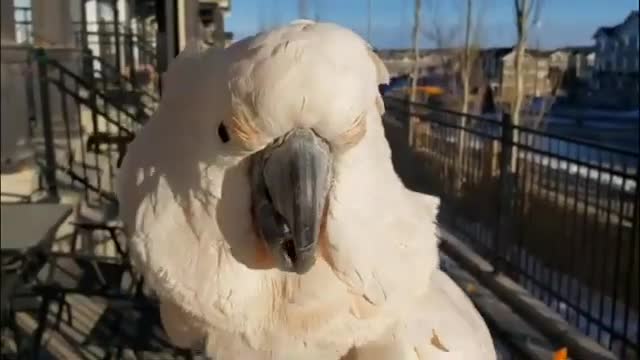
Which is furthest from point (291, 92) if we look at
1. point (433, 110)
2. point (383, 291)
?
point (433, 110)

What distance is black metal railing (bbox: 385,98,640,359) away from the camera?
2.81m

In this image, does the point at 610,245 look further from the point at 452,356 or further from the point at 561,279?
the point at 452,356

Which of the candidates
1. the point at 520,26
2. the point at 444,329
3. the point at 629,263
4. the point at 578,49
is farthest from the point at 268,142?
the point at 578,49

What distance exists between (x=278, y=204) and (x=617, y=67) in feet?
42.9

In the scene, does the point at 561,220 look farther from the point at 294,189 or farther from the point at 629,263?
the point at 294,189

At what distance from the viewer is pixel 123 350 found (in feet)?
7.77

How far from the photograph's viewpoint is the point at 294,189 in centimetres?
76

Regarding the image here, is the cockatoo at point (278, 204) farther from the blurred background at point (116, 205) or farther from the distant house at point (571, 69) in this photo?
the distant house at point (571, 69)

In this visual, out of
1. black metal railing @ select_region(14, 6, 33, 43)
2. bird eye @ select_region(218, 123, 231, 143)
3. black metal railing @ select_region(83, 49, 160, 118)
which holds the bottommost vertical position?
black metal railing @ select_region(83, 49, 160, 118)

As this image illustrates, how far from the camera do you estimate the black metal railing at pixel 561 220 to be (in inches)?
111

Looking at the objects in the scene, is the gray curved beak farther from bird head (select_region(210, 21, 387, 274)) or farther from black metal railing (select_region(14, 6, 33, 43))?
black metal railing (select_region(14, 6, 33, 43))

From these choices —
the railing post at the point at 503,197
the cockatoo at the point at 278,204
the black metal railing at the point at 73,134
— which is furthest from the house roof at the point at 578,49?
the cockatoo at the point at 278,204

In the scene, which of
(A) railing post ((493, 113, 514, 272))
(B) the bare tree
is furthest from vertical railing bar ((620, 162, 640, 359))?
(B) the bare tree

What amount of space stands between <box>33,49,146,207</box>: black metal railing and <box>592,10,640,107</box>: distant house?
8202 mm
